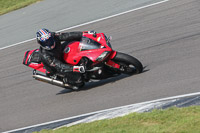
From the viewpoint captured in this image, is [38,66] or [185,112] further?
[38,66]

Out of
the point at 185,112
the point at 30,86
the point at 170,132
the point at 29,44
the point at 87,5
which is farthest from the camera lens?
the point at 87,5

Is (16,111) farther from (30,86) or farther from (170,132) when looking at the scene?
(170,132)

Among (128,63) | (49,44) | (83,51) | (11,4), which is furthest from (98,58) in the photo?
(11,4)

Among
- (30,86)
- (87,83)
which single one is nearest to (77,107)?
(87,83)

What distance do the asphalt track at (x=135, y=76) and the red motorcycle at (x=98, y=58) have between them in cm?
33

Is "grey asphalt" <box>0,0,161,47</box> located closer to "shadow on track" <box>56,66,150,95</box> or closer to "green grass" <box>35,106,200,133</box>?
"shadow on track" <box>56,66,150,95</box>

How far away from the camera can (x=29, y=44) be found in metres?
14.7

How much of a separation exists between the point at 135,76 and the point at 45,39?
236 cm

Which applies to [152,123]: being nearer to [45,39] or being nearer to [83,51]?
[83,51]

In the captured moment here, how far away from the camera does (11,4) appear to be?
64.0ft

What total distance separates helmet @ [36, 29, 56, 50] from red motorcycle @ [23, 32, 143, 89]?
1.52 feet

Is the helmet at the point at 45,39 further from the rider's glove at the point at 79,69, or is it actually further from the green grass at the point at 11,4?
the green grass at the point at 11,4

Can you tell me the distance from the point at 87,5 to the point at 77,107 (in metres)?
7.97

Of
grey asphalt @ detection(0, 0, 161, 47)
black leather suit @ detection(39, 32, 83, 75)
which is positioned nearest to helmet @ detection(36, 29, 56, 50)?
black leather suit @ detection(39, 32, 83, 75)
